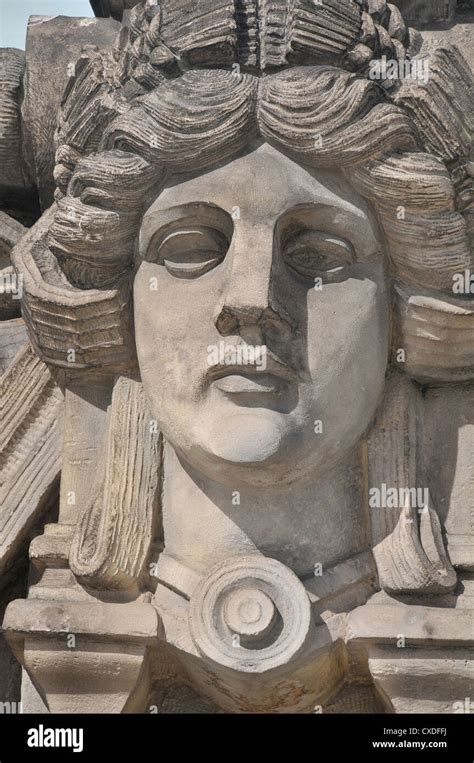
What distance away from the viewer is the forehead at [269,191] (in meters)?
3.48

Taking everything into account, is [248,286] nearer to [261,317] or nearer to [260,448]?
[261,317]

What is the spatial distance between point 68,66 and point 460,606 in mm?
1868

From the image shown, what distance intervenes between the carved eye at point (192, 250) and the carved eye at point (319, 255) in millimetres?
177

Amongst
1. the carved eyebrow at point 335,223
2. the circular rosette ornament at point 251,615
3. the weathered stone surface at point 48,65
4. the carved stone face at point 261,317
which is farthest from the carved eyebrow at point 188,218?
the circular rosette ornament at point 251,615

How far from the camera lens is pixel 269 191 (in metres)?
3.48

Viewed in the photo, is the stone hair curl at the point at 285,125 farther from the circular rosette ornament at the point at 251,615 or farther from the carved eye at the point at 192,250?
the circular rosette ornament at the point at 251,615

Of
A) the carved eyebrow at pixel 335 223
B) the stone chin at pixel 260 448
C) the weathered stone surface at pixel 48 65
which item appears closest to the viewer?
the stone chin at pixel 260 448

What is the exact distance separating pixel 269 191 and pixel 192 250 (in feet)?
0.90

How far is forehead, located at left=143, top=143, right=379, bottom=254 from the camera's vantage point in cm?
348

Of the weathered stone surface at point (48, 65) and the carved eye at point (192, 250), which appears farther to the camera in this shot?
the weathered stone surface at point (48, 65)

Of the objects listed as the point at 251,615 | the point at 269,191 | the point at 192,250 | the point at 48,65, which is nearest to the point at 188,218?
the point at 192,250

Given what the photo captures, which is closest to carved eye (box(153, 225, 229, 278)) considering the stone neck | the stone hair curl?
the stone hair curl

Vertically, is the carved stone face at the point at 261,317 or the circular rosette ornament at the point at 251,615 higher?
the carved stone face at the point at 261,317

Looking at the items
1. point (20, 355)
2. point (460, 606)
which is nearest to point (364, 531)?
point (460, 606)
